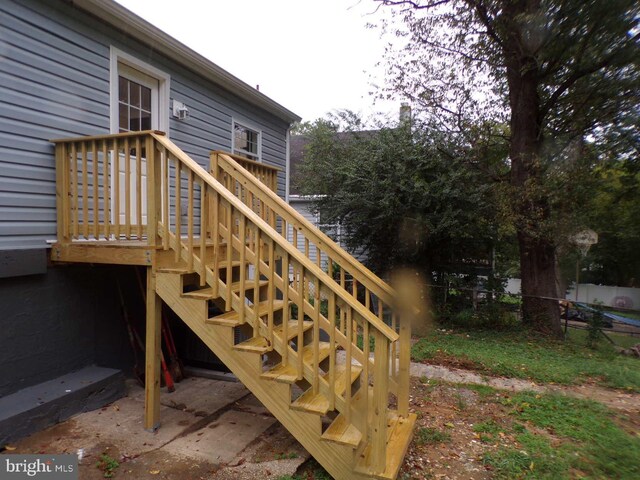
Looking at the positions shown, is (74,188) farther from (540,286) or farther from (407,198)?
(540,286)

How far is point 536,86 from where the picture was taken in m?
7.27

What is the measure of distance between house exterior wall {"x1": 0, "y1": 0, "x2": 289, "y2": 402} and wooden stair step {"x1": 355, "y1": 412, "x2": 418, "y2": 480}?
2.99 m

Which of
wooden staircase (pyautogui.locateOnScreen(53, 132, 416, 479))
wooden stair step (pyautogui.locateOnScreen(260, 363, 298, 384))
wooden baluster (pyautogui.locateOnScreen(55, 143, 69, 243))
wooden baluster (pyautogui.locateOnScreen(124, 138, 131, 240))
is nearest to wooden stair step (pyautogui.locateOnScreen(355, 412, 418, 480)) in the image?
wooden staircase (pyautogui.locateOnScreen(53, 132, 416, 479))

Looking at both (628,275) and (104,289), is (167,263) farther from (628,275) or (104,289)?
(628,275)

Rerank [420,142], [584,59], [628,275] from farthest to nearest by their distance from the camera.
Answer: [628,275] → [420,142] → [584,59]

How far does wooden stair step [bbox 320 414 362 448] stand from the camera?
8.22 ft

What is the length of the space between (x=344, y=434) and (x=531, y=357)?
14.3 ft

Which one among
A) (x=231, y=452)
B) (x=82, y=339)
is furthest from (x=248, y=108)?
(x=231, y=452)

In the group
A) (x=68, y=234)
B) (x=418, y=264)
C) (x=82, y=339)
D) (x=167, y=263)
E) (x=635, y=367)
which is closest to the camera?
(x=167, y=263)

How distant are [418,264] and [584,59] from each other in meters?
4.82

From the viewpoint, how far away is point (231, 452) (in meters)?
3.03

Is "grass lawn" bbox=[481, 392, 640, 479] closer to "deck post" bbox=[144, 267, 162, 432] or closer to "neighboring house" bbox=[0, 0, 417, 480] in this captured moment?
"neighboring house" bbox=[0, 0, 417, 480]

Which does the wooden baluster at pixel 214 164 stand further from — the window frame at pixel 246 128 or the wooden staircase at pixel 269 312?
the window frame at pixel 246 128

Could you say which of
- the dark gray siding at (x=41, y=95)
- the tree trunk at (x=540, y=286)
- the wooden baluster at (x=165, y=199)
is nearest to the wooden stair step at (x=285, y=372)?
the wooden baluster at (x=165, y=199)
